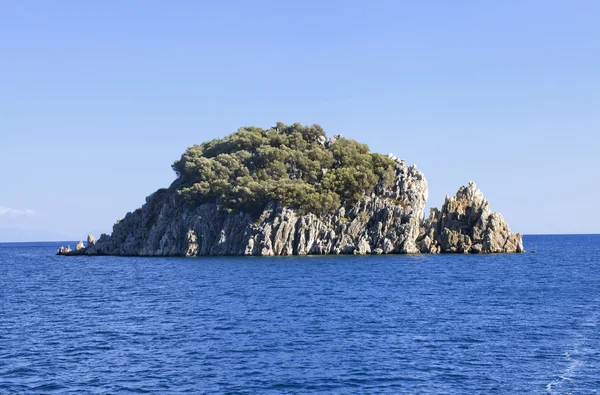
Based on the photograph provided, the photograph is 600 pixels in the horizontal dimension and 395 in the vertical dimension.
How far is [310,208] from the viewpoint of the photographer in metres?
139

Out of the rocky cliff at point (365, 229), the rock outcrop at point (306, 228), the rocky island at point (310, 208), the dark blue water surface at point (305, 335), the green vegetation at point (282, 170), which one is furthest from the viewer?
the green vegetation at point (282, 170)

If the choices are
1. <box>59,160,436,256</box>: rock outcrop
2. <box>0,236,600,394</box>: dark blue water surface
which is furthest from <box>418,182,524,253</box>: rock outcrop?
<box>0,236,600,394</box>: dark blue water surface

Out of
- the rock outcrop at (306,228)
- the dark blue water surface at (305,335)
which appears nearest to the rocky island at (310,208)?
the rock outcrop at (306,228)

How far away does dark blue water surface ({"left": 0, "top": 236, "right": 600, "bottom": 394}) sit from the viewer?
35.3 m

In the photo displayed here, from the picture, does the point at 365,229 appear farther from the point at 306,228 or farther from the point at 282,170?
the point at 282,170

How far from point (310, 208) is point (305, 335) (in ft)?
302

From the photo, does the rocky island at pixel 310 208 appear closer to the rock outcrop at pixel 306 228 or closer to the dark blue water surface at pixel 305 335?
the rock outcrop at pixel 306 228

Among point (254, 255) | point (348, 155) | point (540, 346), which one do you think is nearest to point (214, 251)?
point (254, 255)

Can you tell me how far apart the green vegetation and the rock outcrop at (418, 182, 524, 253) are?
14.2 meters

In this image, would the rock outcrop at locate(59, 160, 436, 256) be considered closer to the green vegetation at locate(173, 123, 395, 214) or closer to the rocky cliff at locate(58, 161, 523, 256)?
the rocky cliff at locate(58, 161, 523, 256)

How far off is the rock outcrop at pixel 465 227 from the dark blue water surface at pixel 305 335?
161 feet

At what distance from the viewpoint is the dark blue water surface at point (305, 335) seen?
35.3m

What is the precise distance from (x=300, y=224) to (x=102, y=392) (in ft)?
343

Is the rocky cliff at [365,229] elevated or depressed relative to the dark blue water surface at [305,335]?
elevated
